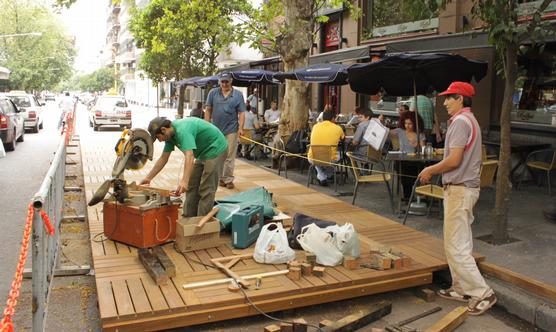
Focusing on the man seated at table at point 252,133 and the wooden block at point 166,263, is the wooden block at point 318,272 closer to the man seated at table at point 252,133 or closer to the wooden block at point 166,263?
the wooden block at point 166,263

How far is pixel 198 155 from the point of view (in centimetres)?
629

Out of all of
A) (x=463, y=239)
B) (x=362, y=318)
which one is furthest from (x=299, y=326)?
(x=463, y=239)

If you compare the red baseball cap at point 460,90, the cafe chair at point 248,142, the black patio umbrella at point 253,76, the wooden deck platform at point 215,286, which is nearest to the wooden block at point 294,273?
the wooden deck platform at point 215,286

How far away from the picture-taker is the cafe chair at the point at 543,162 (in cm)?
890

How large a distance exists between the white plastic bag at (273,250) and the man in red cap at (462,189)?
4.90 feet

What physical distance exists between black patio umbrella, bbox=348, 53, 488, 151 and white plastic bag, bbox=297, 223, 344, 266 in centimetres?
335

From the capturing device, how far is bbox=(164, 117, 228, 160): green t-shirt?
5.68 meters

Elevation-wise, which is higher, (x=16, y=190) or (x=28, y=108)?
(x=28, y=108)

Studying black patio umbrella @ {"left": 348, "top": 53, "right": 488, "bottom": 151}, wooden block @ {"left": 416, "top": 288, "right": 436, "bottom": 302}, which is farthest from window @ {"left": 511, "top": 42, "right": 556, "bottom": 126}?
wooden block @ {"left": 416, "top": 288, "right": 436, "bottom": 302}

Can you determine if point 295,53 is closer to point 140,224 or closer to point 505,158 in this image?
point 505,158

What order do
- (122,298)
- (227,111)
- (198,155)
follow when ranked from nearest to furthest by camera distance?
(122,298)
(198,155)
(227,111)

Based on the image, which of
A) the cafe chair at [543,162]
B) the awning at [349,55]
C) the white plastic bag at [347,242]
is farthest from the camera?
the awning at [349,55]

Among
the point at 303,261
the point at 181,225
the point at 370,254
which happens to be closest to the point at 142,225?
the point at 181,225

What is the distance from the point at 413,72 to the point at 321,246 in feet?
12.7
